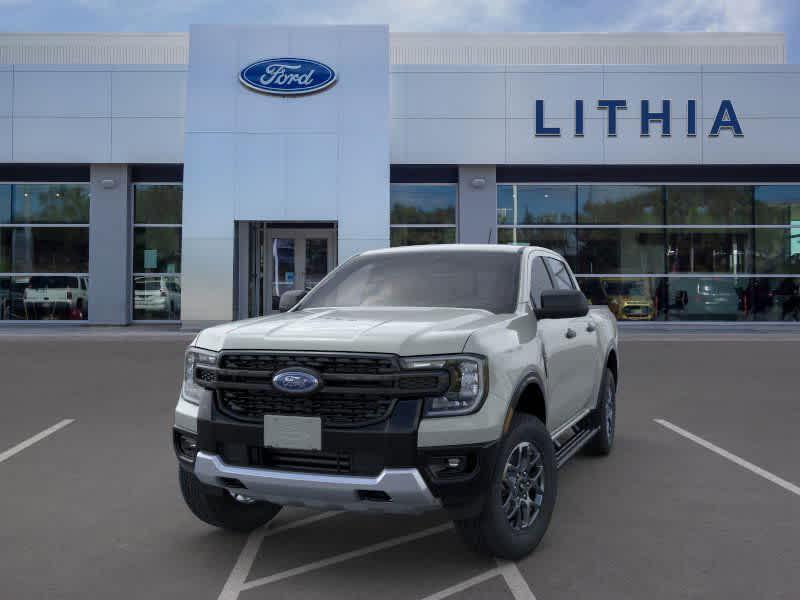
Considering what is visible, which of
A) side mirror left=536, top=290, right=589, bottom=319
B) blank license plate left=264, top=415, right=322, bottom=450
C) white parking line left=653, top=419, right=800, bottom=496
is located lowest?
white parking line left=653, top=419, right=800, bottom=496

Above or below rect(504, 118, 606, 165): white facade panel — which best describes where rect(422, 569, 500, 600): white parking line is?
below

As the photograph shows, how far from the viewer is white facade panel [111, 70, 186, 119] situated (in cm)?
2211

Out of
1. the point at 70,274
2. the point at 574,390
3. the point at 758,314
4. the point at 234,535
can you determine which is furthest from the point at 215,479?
the point at 758,314

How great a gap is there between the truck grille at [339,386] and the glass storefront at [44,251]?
2149 cm

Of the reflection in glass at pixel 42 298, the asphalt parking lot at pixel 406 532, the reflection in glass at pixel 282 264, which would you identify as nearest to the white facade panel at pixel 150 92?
the reflection in glass at pixel 282 264

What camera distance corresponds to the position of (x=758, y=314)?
79.1ft

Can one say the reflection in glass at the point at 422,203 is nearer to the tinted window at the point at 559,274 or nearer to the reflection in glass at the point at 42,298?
the reflection in glass at the point at 42,298

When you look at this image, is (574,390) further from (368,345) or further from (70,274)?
(70,274)

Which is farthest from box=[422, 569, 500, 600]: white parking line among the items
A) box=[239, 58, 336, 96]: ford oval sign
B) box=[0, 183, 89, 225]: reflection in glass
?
A: box=[0, 183, 89, 225]: reflection in glass

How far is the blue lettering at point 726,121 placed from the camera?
73.2 ft

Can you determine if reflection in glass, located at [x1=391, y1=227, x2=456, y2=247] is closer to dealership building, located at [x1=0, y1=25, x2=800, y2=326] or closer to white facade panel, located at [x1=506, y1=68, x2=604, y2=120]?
dealership building, located at [x1=0, y1=25, x2=800, y2=326]

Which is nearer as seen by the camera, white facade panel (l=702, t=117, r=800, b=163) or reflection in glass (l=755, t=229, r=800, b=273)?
white facade panel (l=702, t=117, r=800, b=163)

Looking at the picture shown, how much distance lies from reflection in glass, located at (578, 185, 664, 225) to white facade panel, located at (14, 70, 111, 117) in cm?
1402

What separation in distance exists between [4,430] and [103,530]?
157 inches
